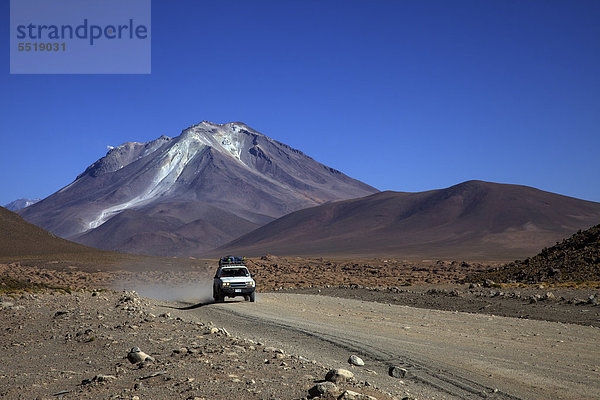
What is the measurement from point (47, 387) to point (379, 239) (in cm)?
16256

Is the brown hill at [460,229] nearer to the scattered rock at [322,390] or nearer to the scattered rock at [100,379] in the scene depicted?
the scattered rock at [100,379]

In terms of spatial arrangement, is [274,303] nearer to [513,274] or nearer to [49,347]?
[49,347]

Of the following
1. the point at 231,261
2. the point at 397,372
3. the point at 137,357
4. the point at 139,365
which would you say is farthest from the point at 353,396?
the point at 231,261

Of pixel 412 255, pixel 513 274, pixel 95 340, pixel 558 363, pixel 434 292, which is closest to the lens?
pixel 558 363

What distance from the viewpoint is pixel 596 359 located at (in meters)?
12.8

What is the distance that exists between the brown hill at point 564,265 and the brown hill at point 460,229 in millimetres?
88547

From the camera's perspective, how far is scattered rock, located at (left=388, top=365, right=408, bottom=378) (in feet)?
35.3

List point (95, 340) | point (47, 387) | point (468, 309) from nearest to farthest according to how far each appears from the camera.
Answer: point (47, 387) → point (95, 340) → point (468, 309)

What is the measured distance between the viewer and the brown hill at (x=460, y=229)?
5768 inches

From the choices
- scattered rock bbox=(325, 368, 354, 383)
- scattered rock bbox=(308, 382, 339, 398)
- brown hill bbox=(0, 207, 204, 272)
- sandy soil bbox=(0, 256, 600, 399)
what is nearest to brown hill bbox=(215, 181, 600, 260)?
brown hill bbox=(0, 207, 204, 272)

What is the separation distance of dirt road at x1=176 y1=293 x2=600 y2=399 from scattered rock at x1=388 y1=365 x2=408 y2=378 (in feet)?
0.43

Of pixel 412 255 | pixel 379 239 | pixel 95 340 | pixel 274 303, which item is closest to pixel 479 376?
pixel 95 340

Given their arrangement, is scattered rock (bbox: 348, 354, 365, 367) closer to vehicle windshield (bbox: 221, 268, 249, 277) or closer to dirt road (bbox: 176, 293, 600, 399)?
dirt road (bbox: 176, 293, 600, 399)

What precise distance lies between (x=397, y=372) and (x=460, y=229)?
16397 cm
